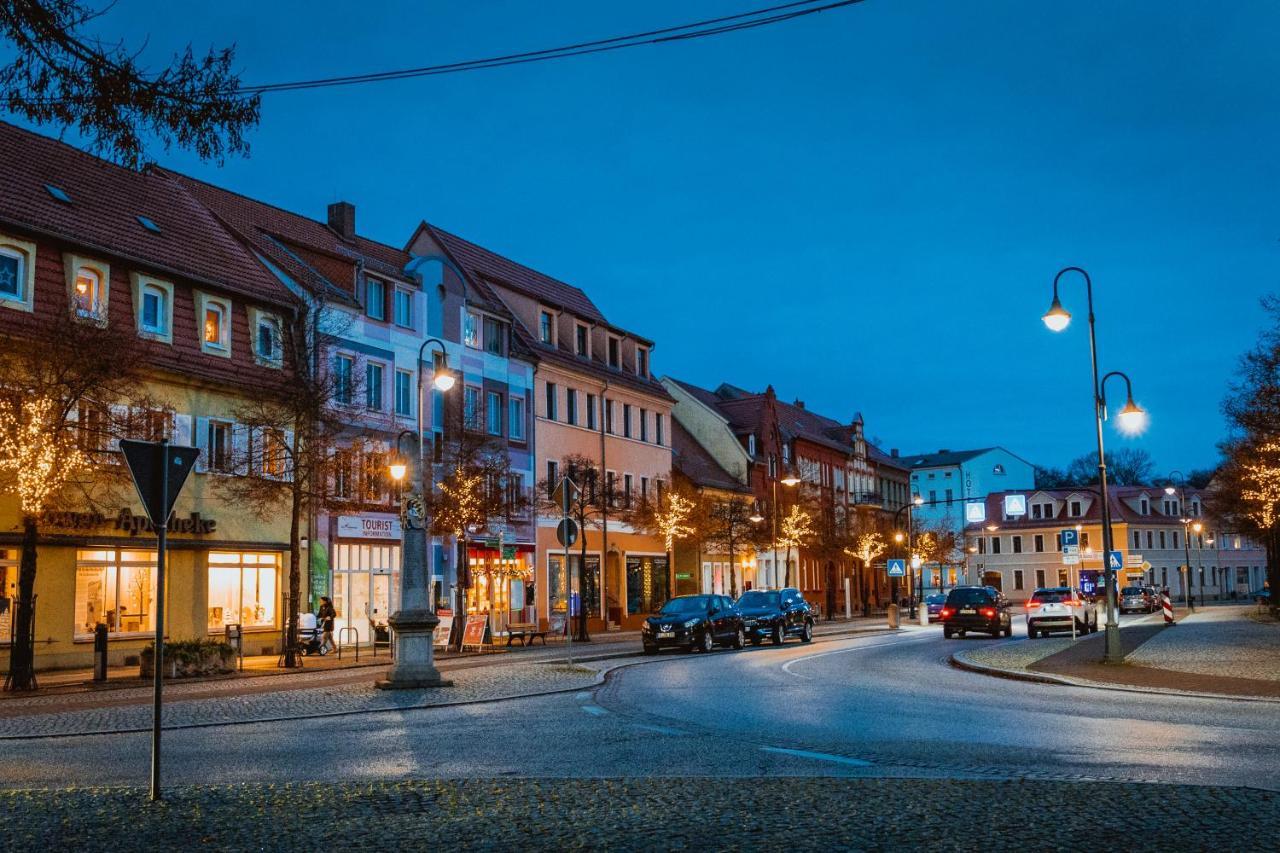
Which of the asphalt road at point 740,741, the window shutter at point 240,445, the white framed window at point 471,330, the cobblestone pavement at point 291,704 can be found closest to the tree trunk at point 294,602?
the window shutter at point 240,445

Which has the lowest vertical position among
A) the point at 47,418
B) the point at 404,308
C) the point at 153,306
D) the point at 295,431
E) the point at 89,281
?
the point at 47,418


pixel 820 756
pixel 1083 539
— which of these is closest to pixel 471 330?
pixel 820 756

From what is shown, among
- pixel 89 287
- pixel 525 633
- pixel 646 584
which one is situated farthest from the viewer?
pixel 646 584

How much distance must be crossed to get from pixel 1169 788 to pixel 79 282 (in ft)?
94.8

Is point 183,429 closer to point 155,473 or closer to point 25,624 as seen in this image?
point 25,624

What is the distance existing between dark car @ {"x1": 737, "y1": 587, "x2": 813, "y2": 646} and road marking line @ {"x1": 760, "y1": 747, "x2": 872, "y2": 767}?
26.8 m

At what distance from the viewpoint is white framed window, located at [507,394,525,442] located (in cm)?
5138

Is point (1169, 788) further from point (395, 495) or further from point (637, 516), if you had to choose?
point (637, 516)

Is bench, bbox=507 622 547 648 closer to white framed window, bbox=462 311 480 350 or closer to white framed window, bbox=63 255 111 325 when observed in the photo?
white framed window, bbox=462 311 480 350

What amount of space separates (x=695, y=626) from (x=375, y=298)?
16.3m

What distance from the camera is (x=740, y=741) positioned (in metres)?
13.9

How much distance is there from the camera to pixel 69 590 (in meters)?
30.7

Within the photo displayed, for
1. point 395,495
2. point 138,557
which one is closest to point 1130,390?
point 395,495

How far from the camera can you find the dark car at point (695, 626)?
118 ft
